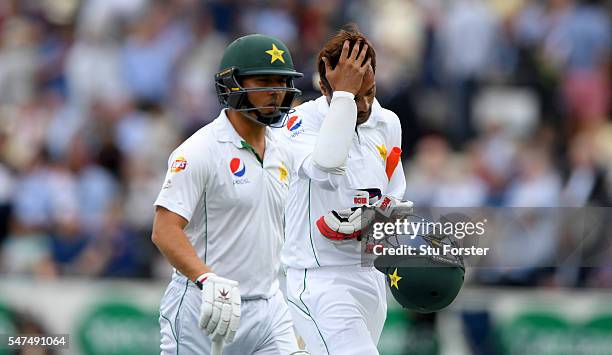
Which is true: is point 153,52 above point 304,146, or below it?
above

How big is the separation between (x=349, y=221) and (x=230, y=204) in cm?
87

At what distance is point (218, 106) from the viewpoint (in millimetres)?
12391

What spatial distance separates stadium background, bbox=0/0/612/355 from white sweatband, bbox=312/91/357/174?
13.3ft

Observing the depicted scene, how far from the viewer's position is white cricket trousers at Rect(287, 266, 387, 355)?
21.5ft

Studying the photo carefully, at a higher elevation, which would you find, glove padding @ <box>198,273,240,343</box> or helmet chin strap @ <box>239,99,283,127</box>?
helmet chin strap @ <box>239,99,283,127</box>

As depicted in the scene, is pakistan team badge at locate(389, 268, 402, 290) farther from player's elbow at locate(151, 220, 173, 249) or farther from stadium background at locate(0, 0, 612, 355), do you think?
stadium background at locate(0, 0, 612, 355)

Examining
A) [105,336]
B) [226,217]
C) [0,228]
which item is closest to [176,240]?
[226,217]

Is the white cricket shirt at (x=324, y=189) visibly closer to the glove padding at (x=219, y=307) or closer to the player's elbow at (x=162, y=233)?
the player's elbow at (x=162, y=233)

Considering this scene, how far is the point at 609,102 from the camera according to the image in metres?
12.2

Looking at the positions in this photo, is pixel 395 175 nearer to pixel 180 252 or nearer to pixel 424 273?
pixel 424 273

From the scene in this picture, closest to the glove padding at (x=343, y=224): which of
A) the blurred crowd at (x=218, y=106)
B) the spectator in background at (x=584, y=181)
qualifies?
the blurred crowd at (x=218, y=106)

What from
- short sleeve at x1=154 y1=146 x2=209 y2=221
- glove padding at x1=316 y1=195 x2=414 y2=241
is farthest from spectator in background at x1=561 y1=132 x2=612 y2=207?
short sleeve at x1=154 y1=146 x2=209 y2=221

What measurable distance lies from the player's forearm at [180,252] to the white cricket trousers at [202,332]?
0.33 m

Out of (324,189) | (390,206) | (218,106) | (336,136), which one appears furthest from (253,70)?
(218,106)
